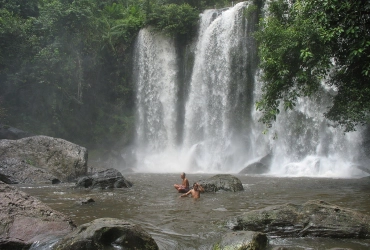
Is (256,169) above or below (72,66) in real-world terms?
below

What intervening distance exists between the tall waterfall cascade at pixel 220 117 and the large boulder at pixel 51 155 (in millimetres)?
8089

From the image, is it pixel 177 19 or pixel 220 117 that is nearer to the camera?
pixel 220 117

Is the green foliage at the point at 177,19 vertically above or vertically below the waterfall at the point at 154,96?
above

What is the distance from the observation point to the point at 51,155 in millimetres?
16734

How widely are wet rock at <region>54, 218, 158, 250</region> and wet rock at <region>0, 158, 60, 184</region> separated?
10188mm

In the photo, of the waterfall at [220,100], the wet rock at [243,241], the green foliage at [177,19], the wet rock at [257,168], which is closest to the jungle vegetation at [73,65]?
the green foliage at [177,19]

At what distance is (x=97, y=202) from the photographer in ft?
31.8

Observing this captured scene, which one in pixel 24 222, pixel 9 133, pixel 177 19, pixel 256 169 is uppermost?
pixel 177 19

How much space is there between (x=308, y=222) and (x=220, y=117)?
1789cm

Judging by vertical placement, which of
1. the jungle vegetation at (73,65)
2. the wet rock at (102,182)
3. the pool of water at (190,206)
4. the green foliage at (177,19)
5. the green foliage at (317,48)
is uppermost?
the green foliage at (177,19)

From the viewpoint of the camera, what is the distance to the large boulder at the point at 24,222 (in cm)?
541

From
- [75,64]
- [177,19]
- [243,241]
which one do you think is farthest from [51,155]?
[177,19]

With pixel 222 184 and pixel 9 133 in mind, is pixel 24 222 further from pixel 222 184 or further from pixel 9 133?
pixel 9 133

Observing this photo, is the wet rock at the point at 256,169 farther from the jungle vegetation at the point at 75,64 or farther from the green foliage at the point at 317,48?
the green foliage at the point at 317,48
